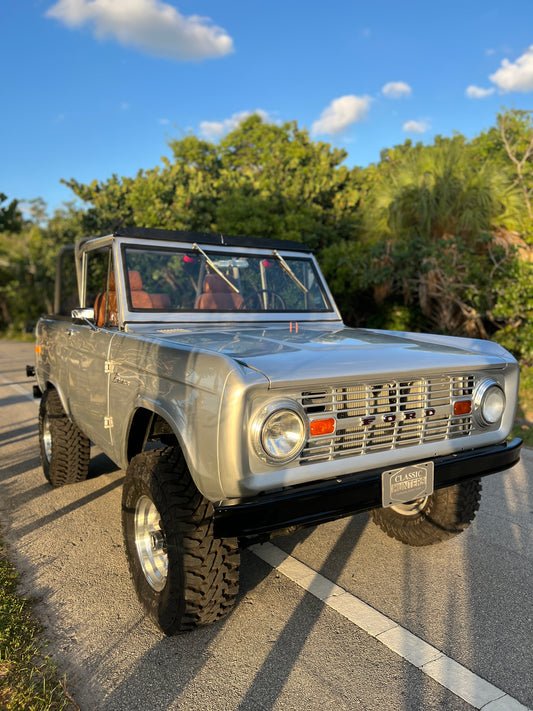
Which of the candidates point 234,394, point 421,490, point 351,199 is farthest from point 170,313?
point 351,199

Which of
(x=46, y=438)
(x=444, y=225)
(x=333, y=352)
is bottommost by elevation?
(x=46, y=438)

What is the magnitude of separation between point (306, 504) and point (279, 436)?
0.30 m

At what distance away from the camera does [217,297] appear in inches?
160

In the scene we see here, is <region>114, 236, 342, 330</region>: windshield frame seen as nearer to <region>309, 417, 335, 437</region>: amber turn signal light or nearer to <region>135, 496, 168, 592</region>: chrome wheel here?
<region>135, 496, 168, 592</region>: chrome wheel

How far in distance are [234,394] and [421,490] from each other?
42.5 inches

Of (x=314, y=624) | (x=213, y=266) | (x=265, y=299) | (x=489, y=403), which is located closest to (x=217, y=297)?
(x=213, y=266)

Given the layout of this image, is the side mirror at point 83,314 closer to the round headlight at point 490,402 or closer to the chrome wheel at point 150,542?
the chrome wheel at point 150,542

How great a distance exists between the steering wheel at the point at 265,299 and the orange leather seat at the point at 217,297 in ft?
0.18

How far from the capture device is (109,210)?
20094 mm

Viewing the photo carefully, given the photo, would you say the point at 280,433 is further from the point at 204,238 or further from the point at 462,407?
the point at 204,238

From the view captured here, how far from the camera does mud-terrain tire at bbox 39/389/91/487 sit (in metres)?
4.65

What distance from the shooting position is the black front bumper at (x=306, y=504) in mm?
2289

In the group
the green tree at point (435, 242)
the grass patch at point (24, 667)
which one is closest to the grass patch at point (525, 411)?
the green tree at point (435, 242)

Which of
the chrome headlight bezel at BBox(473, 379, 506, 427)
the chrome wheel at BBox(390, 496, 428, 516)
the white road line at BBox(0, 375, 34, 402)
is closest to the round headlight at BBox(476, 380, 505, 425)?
the chrome headlight bezel at BBox(473, 379, 506, 427)
